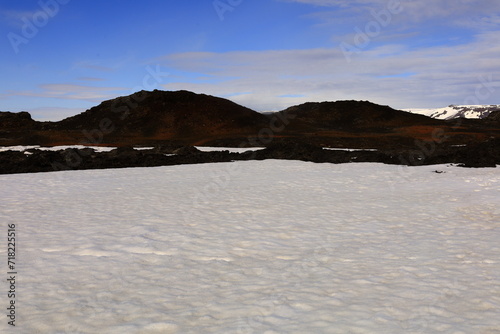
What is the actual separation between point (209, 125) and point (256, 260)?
162 ft

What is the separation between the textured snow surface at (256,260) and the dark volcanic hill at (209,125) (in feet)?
100

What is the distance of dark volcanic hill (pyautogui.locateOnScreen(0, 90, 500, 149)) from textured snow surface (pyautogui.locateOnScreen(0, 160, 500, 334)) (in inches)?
1205

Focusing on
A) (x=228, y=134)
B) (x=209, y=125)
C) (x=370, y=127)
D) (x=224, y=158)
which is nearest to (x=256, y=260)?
(x=224, y=158)

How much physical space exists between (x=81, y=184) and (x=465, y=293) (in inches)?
505

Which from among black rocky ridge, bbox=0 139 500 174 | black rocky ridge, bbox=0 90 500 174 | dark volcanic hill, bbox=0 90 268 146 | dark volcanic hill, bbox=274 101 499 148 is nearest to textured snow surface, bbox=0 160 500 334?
black rocky ridge, bbox=0 139 500 174

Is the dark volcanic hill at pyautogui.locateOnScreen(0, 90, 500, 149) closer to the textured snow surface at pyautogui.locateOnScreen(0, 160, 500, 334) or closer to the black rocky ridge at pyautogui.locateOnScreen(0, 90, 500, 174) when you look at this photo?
the black rocky ridge at pyautogui.locateOnScreen(0, 90, 500, 174)

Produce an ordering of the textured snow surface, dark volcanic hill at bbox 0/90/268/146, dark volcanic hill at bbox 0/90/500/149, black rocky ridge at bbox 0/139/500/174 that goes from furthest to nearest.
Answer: dark volcanic hill at bbox 0/90/268/146 < dark volcanic hill at bbox 0/90/500/149 < black rocky ridge at bbox 0/139/500/174 < the textured snow surface

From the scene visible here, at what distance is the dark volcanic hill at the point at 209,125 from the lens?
152 ft

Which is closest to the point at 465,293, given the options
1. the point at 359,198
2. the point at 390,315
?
the point at 390,315

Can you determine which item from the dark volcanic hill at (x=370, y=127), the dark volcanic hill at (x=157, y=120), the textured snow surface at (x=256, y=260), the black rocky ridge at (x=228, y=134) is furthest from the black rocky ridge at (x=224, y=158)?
the dark volcanic hill at (x=157, y=120)

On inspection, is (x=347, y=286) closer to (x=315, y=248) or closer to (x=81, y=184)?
(x=315, y=248)

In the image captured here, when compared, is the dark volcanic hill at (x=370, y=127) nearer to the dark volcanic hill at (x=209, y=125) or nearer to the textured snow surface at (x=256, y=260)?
the dark volcanic hill at (x=209, y=125)

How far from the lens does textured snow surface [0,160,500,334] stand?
4395 millimetres

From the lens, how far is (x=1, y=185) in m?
14.1
